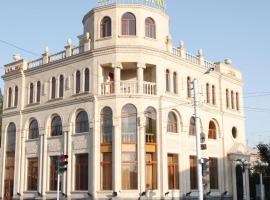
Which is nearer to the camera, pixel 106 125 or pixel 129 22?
pixel 106 125

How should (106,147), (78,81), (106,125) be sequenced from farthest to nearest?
1. (78,81)
2. (106,125)
3. (106,147)

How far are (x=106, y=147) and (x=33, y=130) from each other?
973cm

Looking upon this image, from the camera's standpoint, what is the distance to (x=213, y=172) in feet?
134

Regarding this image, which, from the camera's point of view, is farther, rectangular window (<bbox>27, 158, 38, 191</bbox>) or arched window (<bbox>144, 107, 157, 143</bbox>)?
rectangular window (<bbox>27, 158, 38, 191</bbox>)

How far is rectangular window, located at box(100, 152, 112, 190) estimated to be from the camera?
3250cm

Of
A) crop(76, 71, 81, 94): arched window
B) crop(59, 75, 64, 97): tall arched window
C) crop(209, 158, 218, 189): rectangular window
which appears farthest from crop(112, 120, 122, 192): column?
crop(209, 158, 218, 189): rectangular window

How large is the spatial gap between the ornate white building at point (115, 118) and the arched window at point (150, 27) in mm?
79

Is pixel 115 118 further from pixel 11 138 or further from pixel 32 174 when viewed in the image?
pixel 11 138

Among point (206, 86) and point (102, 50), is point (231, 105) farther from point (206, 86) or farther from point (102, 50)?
point (102, 50)

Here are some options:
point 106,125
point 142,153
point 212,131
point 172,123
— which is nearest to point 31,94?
point 106,125

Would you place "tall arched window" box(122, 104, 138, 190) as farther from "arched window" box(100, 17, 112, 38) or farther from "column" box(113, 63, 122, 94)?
"arched window" box(100, 17, 112, 38)

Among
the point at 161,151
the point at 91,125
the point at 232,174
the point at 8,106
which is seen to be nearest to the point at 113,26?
the point at 91,125

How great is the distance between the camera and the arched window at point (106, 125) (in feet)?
109

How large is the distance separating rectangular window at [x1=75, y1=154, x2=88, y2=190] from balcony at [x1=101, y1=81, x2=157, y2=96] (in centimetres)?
524
